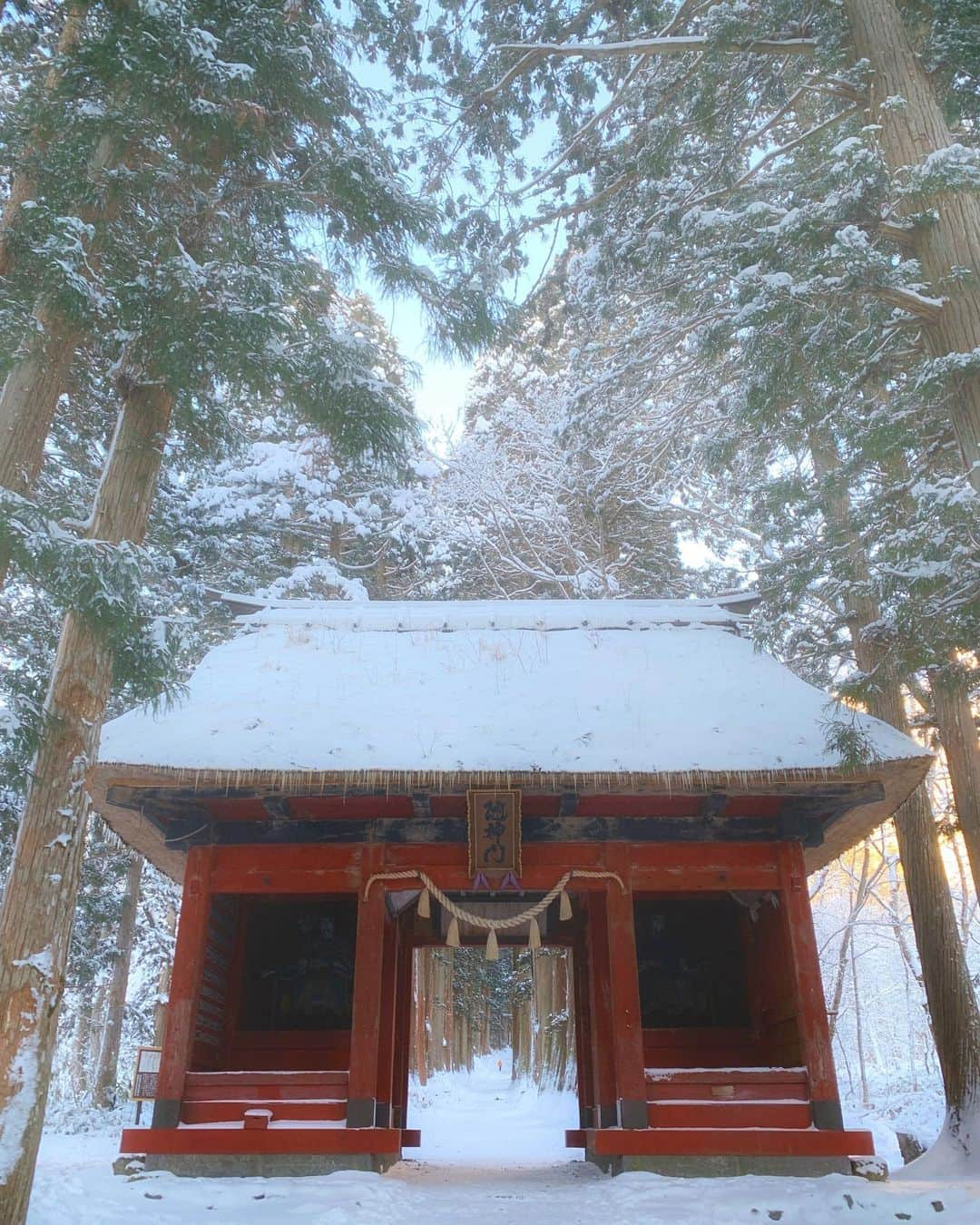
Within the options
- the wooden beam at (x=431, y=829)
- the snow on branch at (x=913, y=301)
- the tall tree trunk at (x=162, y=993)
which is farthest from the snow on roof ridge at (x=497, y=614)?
the tall tree trunk at (x=162, y=993)

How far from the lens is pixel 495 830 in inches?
287

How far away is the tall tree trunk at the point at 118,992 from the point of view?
45.9 ft

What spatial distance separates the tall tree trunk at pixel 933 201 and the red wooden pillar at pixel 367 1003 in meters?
5.69

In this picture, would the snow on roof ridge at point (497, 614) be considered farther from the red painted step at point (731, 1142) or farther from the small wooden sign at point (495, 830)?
the red painted step at point (731, 1142)

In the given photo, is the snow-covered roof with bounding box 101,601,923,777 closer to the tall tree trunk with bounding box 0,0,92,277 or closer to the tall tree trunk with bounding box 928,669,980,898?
the tall tree trunk with bounding box 928,669,980,898

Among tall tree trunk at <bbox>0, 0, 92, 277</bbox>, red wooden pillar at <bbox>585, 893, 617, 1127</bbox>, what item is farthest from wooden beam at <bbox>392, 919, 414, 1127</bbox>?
tall tree trunk at <bbox>0, 0, 92, 277</bbox>

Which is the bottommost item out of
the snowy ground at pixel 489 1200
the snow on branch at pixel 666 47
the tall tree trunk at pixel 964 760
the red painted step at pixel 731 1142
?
the snowy ground at pixel 489 1200

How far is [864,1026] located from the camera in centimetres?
3450

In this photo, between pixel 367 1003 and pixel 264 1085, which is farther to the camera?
pixel 367 1003

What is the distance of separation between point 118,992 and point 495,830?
35.7 feet

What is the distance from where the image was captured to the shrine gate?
6879mm

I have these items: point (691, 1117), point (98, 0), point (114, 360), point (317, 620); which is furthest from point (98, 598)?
point (691, 1117)

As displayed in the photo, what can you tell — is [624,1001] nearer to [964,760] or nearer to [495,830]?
[495,830]

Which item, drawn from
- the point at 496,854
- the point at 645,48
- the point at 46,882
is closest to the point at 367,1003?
the point at 496,854
